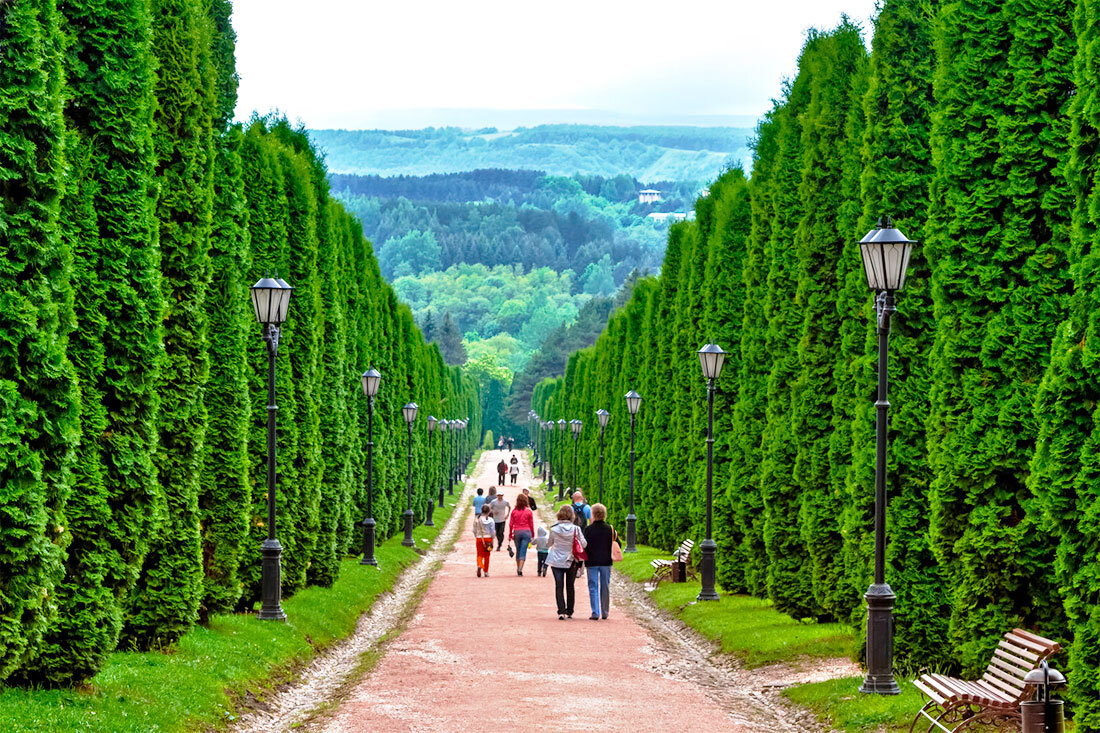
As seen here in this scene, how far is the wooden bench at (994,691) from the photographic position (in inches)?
354

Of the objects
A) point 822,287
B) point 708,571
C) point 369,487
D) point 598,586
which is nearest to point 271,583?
point 598,586

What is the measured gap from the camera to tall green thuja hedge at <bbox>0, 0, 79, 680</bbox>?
334 inches

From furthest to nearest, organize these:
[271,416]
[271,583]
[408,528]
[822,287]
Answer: [408,528] < [822,287] < [271,583] < [271,416]

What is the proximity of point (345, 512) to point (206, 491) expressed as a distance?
8478mm

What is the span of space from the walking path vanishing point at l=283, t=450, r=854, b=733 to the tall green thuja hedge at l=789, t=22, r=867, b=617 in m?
2.07

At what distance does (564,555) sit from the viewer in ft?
61.7

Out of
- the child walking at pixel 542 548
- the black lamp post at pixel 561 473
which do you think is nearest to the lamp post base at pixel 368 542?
the child walking at pixel 542 548

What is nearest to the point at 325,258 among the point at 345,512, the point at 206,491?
the point at 345,512

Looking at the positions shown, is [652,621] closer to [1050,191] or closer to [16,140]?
[1050,191]

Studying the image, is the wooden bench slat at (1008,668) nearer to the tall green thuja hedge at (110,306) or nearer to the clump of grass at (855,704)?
the clump of grass at (855,704)

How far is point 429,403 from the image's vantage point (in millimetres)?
52531

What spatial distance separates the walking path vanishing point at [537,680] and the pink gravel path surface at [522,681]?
0.01 m

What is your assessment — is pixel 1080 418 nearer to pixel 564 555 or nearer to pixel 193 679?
pixel 193 679

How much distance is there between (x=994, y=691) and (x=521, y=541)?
59.3 ft
